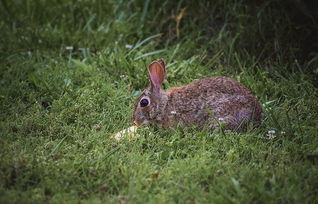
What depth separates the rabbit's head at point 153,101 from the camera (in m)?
4.93

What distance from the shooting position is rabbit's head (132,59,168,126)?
4.93m

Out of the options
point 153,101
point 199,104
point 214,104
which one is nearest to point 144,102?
point 153,101

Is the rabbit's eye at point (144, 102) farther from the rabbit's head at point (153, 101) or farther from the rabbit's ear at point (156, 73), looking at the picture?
the rabbit's ear at point (156, 73)

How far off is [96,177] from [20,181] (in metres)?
0.59

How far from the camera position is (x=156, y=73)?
5.06 m

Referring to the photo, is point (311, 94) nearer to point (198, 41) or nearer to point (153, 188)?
point (198, 41)

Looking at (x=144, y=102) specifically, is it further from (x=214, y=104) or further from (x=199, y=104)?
(x=214, y=104)

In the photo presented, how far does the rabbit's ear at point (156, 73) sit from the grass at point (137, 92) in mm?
399

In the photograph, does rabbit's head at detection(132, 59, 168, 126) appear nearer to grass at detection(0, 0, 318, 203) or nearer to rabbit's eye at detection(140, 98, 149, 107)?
rabbit's eye at detection(140, 98, 149, 107)

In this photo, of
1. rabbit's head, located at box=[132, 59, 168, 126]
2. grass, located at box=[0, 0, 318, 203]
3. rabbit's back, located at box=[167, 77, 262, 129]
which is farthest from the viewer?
rabbit's head, located at box=[132, 59, 168, 126]

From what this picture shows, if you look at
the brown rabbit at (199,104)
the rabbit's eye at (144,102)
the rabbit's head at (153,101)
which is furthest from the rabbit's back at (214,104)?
the rabbit's eye at (144,102)

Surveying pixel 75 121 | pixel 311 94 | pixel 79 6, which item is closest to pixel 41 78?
pixel 75 121

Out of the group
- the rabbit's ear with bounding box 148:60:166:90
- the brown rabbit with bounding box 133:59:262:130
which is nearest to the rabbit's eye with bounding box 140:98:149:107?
the brown rabbit with bounding box 133:59:262:130

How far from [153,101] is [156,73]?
298 mm
